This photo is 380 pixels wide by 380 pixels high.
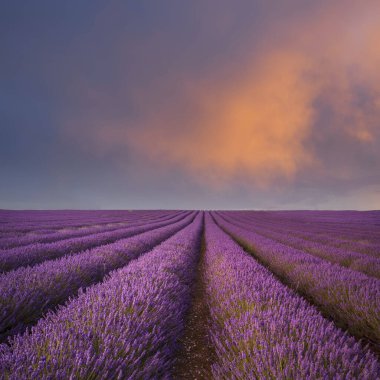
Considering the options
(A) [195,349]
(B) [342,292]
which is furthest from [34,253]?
(B) [342,292]

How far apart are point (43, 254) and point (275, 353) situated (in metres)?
5.52

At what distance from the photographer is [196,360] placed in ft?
6.88

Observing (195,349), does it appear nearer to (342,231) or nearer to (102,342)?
(102,342)

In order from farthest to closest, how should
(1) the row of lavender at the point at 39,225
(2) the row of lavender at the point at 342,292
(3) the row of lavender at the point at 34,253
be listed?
(1) the row of lavender at the point at 39,225 < (3) the row of lavender at the point at 34,253 < (2) the row of lavender at the point at 342,292

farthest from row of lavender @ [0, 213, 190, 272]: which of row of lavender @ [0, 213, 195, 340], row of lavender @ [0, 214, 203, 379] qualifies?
row of lavender @ [0, 214, 203, 379]

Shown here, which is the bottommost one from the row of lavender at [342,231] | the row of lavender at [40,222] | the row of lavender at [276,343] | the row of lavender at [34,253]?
the row of lavender at [342,231]

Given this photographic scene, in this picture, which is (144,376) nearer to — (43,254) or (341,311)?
(341,311)

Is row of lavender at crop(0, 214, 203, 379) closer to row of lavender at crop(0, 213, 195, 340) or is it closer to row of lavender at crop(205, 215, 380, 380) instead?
row of lavender at crop(205, 215, 380, 380)

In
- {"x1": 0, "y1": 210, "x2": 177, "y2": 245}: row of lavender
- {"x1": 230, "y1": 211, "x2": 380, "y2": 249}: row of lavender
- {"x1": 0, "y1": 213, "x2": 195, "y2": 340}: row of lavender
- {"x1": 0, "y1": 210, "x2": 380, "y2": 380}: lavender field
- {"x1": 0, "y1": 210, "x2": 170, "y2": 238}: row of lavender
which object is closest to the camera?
{"x1": 0, "y1": 210, "x2": 380, "y2": 380}: lavender field

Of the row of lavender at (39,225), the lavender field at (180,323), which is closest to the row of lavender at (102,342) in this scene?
the lavender field at (180,323)

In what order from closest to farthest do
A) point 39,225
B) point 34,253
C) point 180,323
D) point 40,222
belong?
point 180,323, point 34,253, point 39,225, point 40,222

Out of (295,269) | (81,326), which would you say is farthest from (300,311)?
(295,269)

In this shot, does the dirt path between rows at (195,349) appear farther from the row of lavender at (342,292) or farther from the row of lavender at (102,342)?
the row of lavender at (342,292)

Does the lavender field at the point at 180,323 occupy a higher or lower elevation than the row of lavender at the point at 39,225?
higher
